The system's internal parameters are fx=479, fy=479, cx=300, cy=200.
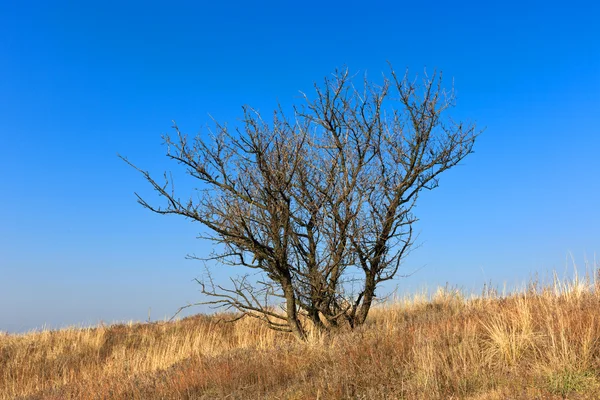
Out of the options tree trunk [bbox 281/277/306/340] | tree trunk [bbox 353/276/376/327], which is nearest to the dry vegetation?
tree trunk [bbox 281/277/306/340]

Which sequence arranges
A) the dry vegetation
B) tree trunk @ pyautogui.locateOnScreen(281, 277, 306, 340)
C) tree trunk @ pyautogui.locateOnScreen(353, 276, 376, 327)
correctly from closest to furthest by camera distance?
the dry vegetation, tree trunk @ pyautogui.locateOnScreen(281, 277, 306, 340), tree trunk @ pyautogui.locateOnScreen(353, 276, 376, 327)

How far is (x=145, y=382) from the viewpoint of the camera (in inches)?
290

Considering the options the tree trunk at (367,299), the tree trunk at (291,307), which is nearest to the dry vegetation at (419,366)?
the tree trunk at (291,307)

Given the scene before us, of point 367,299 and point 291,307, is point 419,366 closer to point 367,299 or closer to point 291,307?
point 291,307

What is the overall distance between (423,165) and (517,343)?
5200mm

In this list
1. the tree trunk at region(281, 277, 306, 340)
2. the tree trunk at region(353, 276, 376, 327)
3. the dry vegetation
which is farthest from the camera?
the tree trunk at region(353, 276, 376, 327)

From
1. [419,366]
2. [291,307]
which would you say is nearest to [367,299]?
[291,307]

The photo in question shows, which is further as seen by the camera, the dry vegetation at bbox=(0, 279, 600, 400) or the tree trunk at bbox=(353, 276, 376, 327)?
the tree trunk at bbox=(353, 276, 376, 327)

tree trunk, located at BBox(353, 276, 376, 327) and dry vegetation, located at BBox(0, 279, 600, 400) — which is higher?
tree trunk, located at BBox(353, 276, 376, 327)

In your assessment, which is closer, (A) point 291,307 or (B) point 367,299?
(A) point 291,307

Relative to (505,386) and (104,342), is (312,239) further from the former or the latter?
(104,342)

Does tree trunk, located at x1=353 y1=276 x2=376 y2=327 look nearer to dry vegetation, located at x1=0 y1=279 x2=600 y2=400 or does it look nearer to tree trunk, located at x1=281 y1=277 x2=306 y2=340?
tree trunk, located at x1=281 y1=277 x2=306 y2=340

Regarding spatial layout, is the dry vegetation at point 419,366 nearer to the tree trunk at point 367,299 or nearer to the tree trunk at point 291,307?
the tree trunk at point 291,307

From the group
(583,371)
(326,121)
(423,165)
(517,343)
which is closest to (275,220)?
(326,121)
